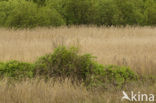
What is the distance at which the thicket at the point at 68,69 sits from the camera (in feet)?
26.0

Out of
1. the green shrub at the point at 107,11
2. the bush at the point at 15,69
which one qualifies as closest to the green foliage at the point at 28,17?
the green shrub at the point at 107,11

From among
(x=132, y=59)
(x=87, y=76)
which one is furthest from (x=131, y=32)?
(x=87, y=76)

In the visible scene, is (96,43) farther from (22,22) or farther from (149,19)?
(149,19)

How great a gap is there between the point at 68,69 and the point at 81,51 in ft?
7.38

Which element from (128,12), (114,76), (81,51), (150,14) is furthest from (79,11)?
(114,76)

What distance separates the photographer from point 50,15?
2130 centimetres

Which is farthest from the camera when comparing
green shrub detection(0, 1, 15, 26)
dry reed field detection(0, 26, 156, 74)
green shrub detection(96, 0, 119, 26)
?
green shrub detection(96, 0, 119, 26)

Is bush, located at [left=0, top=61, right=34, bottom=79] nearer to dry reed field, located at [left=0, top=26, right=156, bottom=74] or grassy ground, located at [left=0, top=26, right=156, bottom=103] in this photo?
grassy ground, located at [left=0, top=26, right=156, bottom=103]

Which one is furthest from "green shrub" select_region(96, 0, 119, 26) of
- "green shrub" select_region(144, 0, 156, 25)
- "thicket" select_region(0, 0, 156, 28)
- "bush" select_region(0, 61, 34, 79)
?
"bush" select_region(0, 61, 34, 79)

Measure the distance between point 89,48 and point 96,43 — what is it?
Answer: 4.30 ft

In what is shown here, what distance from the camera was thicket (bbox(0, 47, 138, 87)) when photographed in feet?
26.0

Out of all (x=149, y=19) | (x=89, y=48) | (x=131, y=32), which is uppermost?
(x=89, y=48)

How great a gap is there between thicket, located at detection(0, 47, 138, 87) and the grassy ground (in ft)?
2.43

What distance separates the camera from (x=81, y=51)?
10.4m
